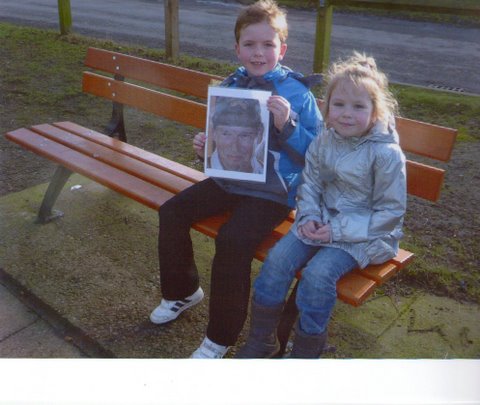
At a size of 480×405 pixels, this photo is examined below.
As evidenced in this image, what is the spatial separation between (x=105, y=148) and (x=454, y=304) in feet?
6.05

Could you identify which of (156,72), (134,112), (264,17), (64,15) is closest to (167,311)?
(264,17)

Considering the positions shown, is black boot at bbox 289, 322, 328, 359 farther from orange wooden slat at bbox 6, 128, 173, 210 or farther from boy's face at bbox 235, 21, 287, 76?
boy's face at bbox 235, 21, 287, 76

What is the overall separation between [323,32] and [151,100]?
7.87 ft

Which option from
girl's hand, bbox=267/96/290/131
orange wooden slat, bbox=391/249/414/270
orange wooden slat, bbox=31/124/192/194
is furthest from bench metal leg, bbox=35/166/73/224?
orange wooden slat, bbox=391/249/414/270

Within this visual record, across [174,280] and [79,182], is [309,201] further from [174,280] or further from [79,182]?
[79,182]

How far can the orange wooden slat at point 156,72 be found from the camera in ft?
10.5

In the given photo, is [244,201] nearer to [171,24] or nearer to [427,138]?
[427,138]

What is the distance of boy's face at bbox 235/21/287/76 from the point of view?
244 centimetres

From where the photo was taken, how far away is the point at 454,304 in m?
2.85

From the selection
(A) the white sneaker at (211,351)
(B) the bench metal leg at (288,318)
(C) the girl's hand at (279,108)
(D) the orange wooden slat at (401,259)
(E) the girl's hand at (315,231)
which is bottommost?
(A) the white sneaker at (211,351)

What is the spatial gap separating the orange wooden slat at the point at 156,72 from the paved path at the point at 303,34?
3851 millimetres

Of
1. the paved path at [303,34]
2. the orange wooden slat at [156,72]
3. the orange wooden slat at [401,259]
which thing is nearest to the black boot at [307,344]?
the orange wooden slat at [401,259]

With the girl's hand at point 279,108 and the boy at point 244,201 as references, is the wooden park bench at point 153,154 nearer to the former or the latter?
the boy at point 244,201
